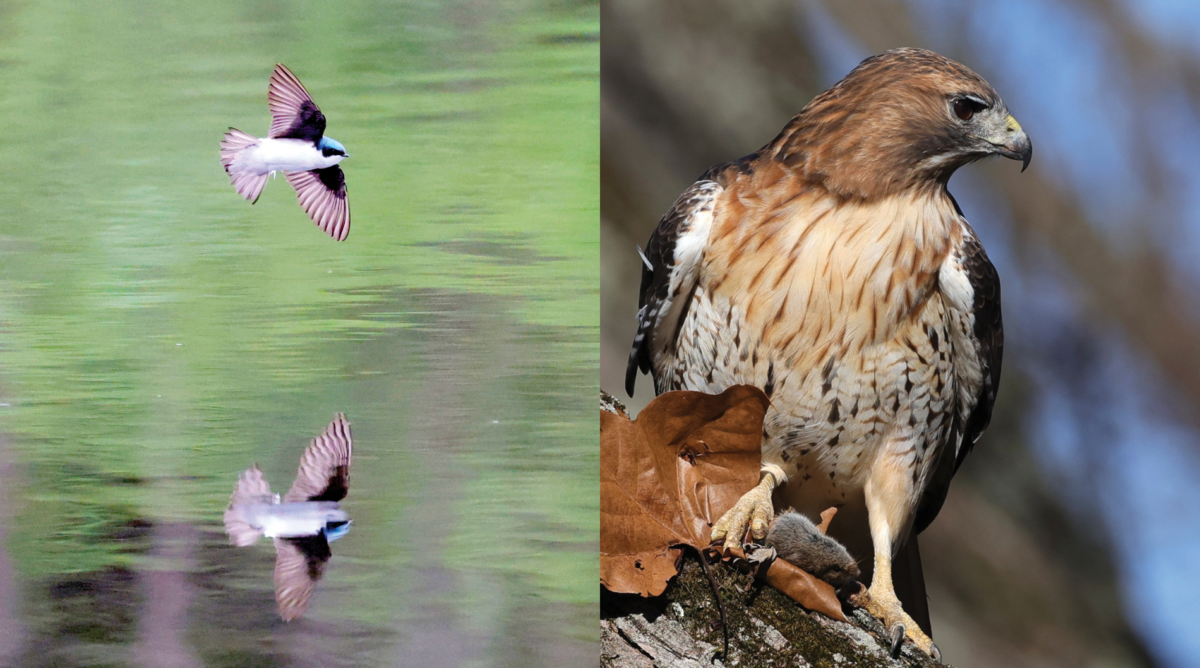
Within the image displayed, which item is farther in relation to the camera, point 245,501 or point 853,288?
point 853,288

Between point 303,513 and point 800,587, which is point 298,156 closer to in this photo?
point 303,513

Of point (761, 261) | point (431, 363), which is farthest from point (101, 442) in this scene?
point (761, 261)

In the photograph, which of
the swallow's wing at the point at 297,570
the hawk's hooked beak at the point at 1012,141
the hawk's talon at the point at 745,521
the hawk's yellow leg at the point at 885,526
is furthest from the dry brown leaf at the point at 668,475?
the hawk's hooked beak at the point at 1012,141

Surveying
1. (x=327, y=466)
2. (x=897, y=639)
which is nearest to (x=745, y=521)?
(x=897, y=639)

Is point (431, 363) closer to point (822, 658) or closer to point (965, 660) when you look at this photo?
point (822, 658)

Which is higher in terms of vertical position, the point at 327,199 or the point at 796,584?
the point at 327,199

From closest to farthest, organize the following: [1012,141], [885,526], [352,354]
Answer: [352,354] → [1012,141] → [885,526]
